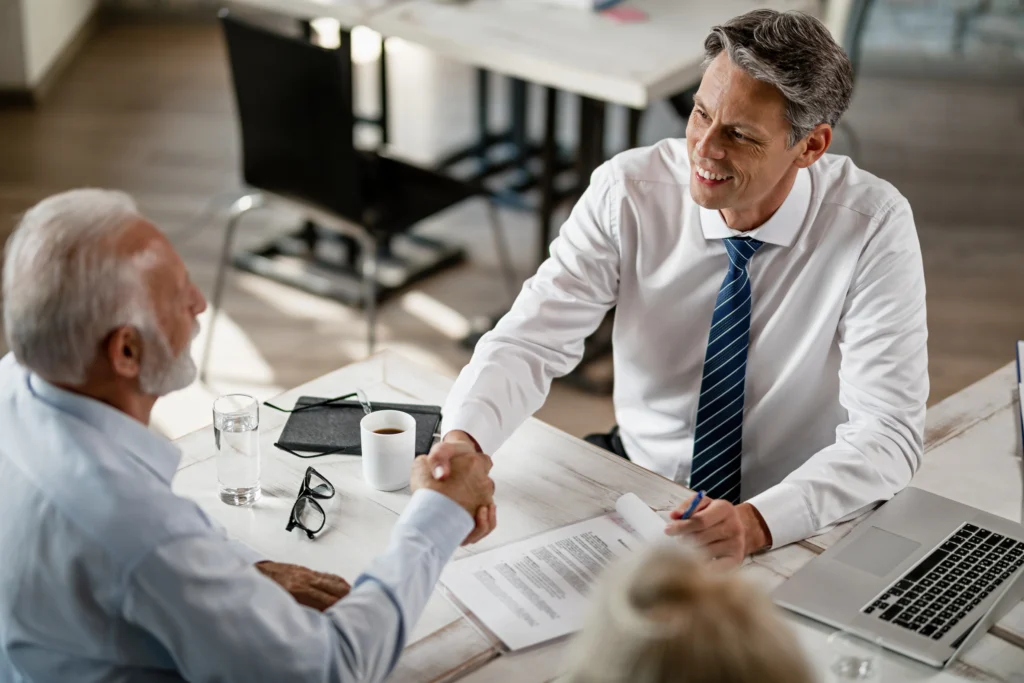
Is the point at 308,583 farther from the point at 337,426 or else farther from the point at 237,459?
the point at 337,426

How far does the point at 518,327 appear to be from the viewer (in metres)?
1.84

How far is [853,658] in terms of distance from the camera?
126cm

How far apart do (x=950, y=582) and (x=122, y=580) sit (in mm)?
924

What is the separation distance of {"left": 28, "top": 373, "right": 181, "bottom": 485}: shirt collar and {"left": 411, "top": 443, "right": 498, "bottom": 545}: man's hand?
36cm

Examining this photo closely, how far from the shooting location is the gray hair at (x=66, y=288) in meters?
1.10

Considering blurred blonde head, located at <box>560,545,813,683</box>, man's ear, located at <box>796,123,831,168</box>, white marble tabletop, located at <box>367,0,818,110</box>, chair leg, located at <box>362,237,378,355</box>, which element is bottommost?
chair leg, located at <box>362,237,378,355</box>

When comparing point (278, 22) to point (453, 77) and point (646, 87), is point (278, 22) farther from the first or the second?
point (646, 87)

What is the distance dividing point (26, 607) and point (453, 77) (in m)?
4.51

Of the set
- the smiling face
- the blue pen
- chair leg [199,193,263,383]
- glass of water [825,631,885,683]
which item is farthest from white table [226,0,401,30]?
glass of water [825,631,885,683]

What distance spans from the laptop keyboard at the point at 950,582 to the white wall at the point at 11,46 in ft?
14.1

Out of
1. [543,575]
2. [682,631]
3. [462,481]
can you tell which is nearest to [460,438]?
[462,481]

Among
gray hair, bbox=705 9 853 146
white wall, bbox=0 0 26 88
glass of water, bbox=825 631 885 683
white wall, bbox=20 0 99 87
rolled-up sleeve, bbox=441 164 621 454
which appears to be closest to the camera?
glass of water, bbox=825 631 885 683

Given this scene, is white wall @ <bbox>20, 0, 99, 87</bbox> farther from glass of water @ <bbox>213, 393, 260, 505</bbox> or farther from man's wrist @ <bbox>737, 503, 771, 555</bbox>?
man's wrist @ <bbox>737, 503, 771, 555</bbox>

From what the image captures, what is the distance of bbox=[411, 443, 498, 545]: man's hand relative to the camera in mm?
1435
